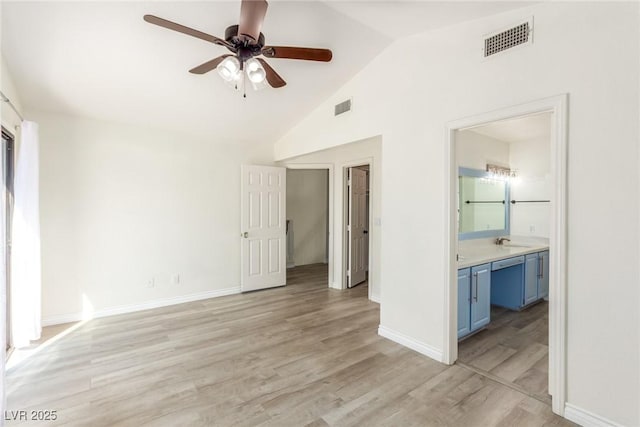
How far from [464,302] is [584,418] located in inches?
47.4

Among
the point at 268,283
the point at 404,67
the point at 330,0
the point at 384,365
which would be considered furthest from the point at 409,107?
the point at 268,283

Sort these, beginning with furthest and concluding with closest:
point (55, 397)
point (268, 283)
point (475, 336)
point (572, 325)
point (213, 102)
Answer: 1. point (268, 283)
2. point (213, 102)
3. point (475, 336)
4. point (55, 397)
5. point (572, 325)

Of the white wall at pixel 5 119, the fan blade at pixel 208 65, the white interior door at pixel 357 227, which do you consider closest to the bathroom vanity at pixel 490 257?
the white interior door at pixel 357 227

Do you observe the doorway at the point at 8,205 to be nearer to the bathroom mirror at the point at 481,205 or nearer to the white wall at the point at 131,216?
the white wall at the point at 131,216

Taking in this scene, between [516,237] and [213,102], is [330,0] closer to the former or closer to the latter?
[213,102]

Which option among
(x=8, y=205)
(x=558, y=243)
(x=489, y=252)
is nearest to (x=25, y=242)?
(x=8, y=205)

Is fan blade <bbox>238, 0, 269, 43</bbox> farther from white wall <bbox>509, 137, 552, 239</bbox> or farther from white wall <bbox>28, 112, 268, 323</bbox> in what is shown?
white wall <bbox>509, 137, 552, 239</bbox>

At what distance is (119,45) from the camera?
2.63m

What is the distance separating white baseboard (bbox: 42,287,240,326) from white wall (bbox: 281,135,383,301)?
5.94 ft

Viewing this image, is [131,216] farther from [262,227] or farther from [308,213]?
[308,213]

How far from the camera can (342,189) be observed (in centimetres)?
521

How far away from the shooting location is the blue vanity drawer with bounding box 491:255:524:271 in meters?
3.47

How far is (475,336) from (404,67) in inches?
118

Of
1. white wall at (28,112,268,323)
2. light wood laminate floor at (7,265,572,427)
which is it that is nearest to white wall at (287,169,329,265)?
white wall at (28,112,268,323)
